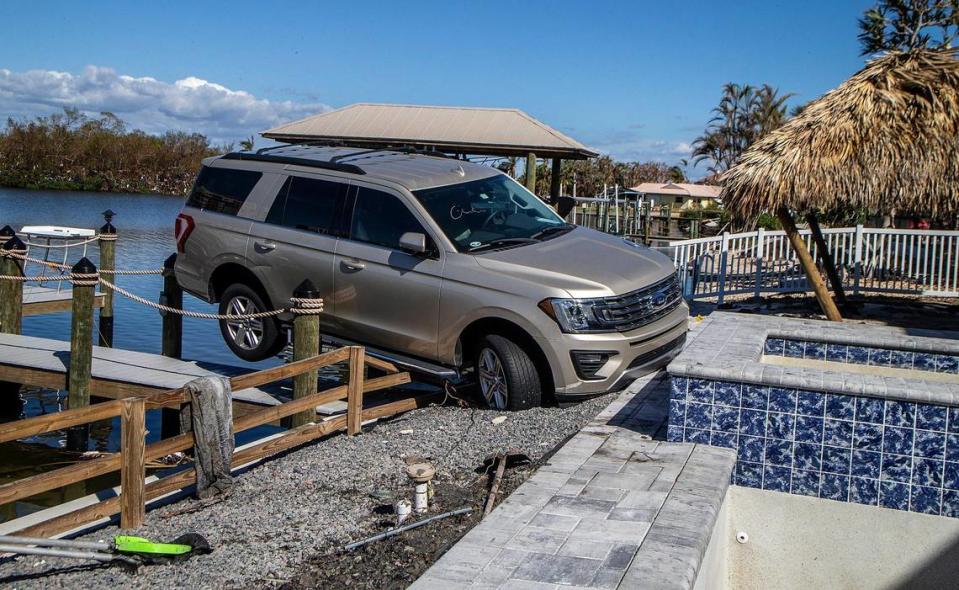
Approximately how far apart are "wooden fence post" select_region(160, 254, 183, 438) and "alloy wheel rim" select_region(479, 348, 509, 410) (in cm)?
464

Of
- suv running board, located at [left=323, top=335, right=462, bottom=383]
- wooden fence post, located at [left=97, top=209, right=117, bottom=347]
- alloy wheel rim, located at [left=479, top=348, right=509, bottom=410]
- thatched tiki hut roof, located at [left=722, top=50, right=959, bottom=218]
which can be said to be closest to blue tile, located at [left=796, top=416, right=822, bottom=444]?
alloy wheel rim, located at [left=479, top=348, right=509, bottom=410]

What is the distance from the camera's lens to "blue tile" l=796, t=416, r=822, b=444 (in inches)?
222

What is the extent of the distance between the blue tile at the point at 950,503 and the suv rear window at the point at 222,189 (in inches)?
292

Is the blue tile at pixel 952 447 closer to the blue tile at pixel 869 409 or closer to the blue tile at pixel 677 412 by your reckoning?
the blue tile at pixel 869 409

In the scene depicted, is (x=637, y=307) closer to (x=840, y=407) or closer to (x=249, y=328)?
(x=840, y=407)

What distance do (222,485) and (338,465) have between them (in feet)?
2.87

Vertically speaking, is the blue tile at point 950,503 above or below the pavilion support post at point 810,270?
below

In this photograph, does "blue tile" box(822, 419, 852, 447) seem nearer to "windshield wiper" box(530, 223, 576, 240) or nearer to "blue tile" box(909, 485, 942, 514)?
"blue tile" box(909, 485, 942, 514)

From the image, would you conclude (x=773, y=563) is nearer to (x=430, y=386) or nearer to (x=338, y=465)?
(x=338, y=465)

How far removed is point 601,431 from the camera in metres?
6.66

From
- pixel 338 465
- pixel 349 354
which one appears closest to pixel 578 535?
pixel 338 465

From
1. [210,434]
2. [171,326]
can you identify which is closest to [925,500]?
[210,434]

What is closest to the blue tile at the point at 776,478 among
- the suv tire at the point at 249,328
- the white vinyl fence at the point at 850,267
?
the suv tire at the point at 249,328

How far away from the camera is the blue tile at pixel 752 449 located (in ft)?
19.1
